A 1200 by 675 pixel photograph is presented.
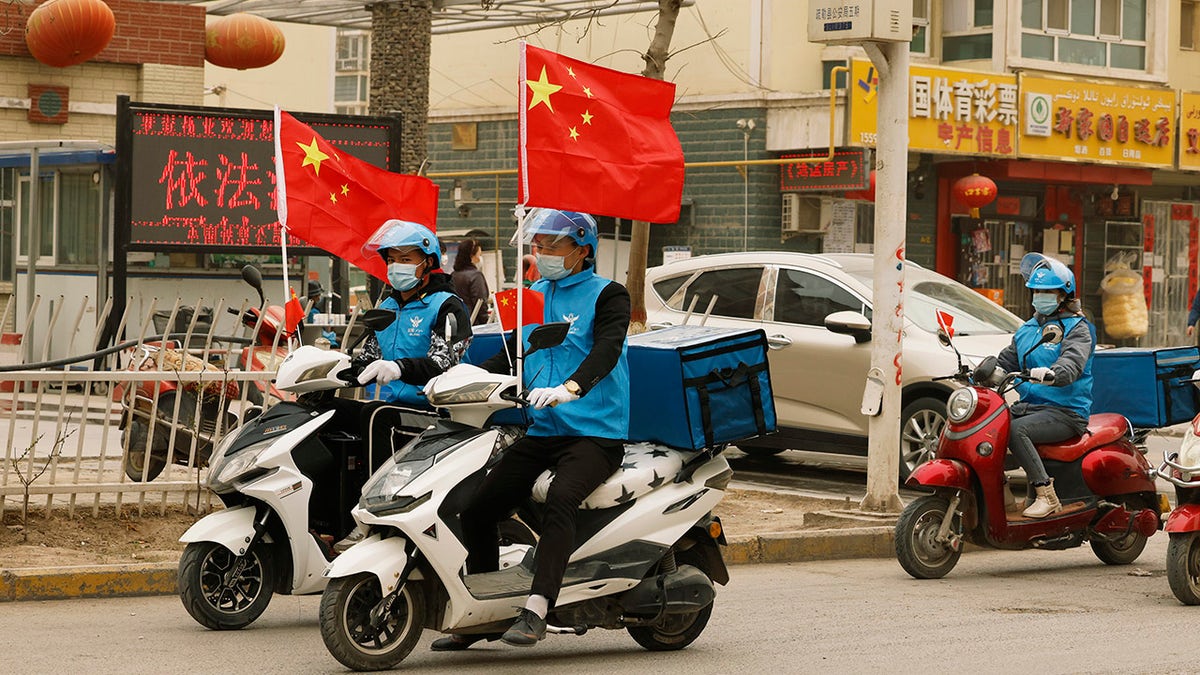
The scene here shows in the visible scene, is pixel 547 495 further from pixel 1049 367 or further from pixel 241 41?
pixel 241 41

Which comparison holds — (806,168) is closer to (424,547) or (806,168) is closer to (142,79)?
(142,79)

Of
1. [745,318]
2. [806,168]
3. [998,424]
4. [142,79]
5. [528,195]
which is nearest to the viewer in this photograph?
[528,195]

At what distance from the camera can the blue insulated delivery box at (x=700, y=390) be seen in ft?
23.1

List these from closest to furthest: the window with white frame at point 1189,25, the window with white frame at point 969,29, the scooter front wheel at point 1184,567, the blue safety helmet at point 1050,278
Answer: the scooter front wheel at point 1184,567 → the blue safety helmet at point 1050,278 → the window with white frame at point 969,29 → the window with white frame at point 1189,25

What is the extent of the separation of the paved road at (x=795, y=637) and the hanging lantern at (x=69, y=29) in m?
13.3

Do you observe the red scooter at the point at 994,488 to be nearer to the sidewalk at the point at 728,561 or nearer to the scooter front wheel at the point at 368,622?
the sidewalk at the point at 728,561

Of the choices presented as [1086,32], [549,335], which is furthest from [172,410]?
[1086,32]

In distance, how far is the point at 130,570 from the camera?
27.3 ft

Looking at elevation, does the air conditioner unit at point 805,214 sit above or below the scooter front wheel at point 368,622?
above

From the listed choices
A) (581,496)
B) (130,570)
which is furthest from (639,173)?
(130,570)

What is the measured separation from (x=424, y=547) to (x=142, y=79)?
1724 cm

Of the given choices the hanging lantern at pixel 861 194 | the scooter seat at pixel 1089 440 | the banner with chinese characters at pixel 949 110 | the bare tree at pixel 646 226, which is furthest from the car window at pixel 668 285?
the hanging lantern at pixel 861 194

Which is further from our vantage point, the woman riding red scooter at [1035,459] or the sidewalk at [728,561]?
the woman riding red scooter at [1035,459]

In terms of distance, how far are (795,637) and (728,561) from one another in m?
2.25
